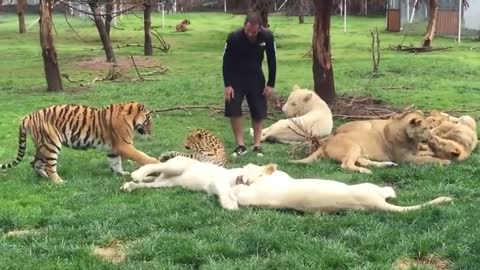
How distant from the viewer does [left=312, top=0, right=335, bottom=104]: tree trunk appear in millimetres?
14594

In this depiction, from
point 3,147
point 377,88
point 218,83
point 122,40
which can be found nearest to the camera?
point 3,147

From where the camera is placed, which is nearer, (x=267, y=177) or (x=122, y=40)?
(x=267, y=177)

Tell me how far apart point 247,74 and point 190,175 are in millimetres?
2707

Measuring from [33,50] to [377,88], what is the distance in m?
17.6

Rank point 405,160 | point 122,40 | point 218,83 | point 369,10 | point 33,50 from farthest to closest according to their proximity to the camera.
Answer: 1. point 369,10
2. point 122,40
3. point 33,50
4. point 218,83
5. point 405,160

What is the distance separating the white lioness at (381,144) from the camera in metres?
9.13

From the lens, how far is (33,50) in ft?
102

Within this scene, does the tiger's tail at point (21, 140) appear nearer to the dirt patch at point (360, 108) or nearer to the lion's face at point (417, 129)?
the lion's face at point (417, 129)

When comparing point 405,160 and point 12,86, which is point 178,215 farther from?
point 12,86

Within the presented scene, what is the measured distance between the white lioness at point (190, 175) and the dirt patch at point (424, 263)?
80.1 inches

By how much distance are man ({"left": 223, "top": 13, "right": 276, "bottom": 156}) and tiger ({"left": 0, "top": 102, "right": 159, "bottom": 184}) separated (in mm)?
1647

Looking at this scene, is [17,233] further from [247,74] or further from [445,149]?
[445,149]

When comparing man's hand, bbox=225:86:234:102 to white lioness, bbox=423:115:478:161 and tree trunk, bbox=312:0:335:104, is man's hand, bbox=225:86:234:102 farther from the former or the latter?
tree trunk, bbox=312:0:335:104

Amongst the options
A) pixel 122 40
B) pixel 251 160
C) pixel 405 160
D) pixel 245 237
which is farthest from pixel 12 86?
pixel 122 40
